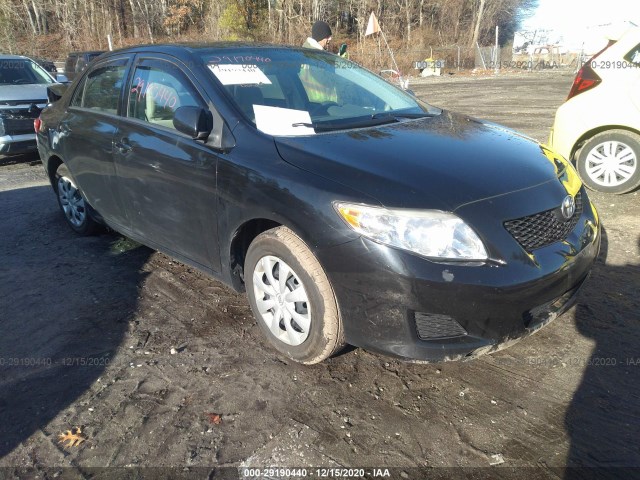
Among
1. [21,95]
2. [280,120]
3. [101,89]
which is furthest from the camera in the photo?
[21,95]

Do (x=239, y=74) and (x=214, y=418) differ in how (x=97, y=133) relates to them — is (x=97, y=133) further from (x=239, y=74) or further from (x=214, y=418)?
(x=214, y=418)

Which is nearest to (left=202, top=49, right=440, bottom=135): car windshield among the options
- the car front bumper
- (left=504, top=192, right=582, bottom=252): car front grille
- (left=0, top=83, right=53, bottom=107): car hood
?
the car front bumper

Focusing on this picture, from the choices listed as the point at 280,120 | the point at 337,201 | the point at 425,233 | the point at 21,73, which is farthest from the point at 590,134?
the point at 21,73

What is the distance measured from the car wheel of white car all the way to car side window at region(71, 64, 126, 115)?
4780 mm

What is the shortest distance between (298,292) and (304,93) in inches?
59.2

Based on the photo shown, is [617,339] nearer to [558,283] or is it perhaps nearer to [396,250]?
[558,283]

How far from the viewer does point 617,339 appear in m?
3.01

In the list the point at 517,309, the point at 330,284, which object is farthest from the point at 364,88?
the point at 517,309

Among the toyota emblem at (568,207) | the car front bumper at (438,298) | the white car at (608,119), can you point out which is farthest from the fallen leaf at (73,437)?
the white car at (608,119)

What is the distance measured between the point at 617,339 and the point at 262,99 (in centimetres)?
262

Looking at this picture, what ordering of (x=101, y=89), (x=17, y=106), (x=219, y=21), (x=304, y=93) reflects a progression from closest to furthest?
(x=304, y=93) → (x=101, y=89) → (x=17, y=106) → (x=219, y=21)

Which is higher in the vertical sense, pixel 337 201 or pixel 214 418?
pixel 337 201

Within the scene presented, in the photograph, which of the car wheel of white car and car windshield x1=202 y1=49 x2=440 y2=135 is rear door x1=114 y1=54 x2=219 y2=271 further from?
the car wheel of white car

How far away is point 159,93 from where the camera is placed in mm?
3525
